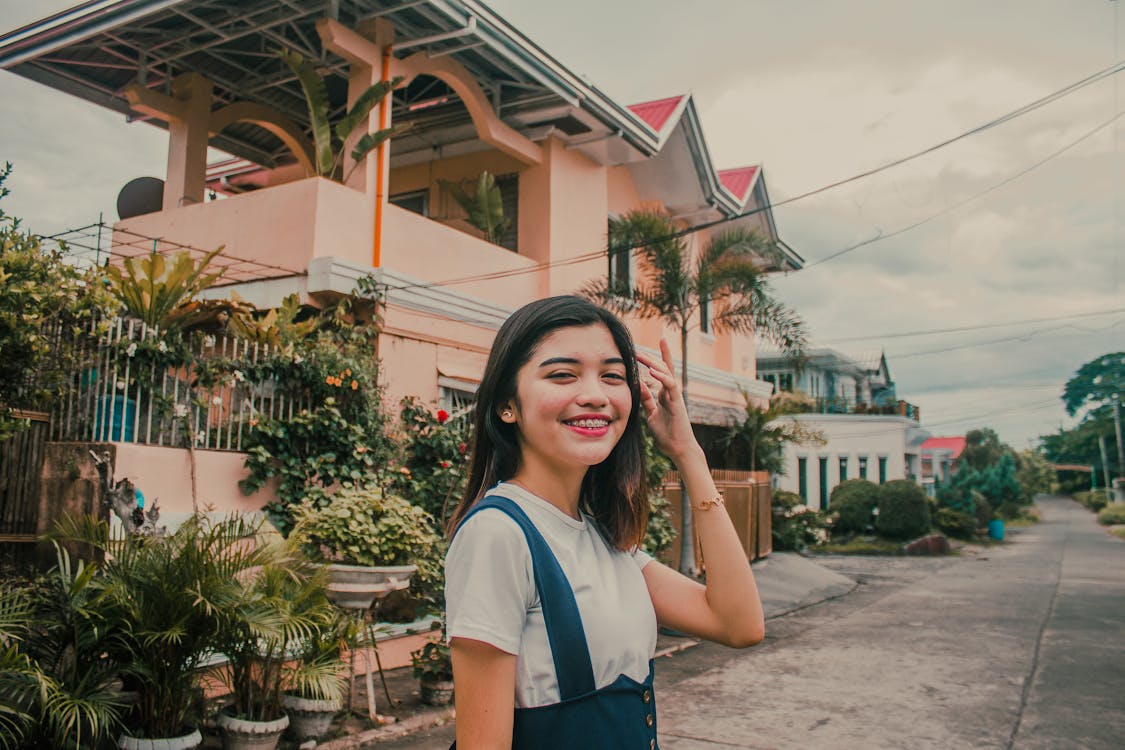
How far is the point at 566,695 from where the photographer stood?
1.50 metres

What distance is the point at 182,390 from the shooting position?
6.39 meters

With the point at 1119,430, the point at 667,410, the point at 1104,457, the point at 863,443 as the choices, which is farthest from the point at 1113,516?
the point at 667,410

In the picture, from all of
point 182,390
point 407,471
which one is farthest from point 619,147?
point 182,390

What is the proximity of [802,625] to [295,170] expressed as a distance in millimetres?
9637

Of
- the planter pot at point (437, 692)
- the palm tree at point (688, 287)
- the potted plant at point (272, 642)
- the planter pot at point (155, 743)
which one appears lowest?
the planter pot at point (437, 692)

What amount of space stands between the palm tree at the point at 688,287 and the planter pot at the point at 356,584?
227 inches

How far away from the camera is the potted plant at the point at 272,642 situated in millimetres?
4598

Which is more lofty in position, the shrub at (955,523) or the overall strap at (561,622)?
the overall strap at (561,622)

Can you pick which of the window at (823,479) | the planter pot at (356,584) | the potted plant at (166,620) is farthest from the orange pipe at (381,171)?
the window at (823,479)

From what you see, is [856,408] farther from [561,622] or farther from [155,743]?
[561,622]

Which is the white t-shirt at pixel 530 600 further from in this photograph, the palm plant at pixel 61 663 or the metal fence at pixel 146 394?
the metal fence at pixel 146 394

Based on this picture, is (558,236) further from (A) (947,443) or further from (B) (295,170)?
(A) (947,443)

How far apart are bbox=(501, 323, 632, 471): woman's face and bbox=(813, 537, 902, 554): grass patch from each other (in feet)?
70.3

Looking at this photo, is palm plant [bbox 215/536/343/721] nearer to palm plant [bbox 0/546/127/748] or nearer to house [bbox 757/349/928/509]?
palm plant [bbox 0/546/127/748]
